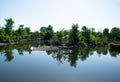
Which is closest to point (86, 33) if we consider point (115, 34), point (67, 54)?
point (115, 34)

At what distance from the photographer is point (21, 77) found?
17422mm

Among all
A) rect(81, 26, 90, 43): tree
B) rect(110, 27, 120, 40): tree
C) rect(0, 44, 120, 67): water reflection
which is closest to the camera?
rect(0, 44, 120, 67): water reflection

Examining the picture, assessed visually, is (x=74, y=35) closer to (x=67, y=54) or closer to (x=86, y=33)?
(x=86, y=33)

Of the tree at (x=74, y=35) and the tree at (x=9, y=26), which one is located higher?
the tree at (x=9, y=26)

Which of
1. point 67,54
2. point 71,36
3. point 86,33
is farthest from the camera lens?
point 86,33

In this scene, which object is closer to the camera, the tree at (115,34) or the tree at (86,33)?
the tree at (86,33)

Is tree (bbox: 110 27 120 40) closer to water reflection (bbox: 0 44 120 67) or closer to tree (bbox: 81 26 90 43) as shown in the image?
tree (bbox: 81 26 90 43)

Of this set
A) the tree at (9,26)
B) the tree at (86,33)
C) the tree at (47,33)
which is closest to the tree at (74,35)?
the tree at (86,33)

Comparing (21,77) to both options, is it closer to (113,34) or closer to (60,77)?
(60,77)

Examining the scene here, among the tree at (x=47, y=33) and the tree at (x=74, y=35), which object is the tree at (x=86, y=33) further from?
the tree at (x=47, y=33)

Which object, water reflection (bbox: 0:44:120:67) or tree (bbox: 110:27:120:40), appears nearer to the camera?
water reflection (bbox: 0:44:120:67)

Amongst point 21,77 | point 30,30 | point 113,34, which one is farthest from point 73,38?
point 30,30

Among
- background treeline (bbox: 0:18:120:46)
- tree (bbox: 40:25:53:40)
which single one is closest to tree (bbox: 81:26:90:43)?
background treeline (bbox: 0:18:120:46)

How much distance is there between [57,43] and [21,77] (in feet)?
113
